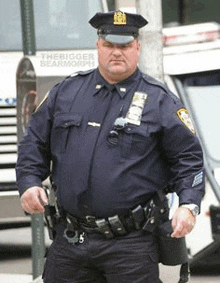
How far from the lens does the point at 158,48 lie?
23.2ft

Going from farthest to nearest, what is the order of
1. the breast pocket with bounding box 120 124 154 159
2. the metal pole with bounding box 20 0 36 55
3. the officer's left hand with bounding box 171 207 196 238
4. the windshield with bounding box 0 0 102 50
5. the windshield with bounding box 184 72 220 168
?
the windshield with bounding box 0 0 102 50 < the windshield with bounding box 184 72 220 168 < the metal pole with bounding box 20 0 36 55 < the breast pocket with bounding box 120 124 154 159 < the officer's left hand with bounding box 171 207 196 238

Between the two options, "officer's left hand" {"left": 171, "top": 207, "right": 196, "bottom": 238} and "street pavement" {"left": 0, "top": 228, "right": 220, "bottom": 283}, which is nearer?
"officer's left hand" {"left": 171, "top": 207, "right": 196, "bottom": 238}

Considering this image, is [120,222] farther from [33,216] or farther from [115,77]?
[33,216]

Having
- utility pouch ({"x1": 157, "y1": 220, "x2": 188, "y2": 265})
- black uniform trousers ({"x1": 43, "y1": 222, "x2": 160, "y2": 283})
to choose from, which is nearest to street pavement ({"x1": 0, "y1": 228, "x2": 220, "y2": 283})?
utility pouch ({"x1": 157, "y1": 220, "x2": 188, "y2": 265})

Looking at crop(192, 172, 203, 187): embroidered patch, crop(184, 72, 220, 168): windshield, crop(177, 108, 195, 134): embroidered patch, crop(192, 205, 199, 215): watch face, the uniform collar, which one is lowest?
crop(184, 72, 220, 168): windshield

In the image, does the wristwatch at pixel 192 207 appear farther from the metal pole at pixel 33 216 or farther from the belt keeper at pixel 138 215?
the metal pole at pixel 33 216

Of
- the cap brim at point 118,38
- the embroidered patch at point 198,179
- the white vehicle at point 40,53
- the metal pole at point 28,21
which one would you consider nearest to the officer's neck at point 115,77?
the cap brim at point 118,38

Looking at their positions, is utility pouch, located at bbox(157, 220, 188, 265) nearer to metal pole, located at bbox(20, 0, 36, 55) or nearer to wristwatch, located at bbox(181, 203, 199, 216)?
wristwatch, located at bbox(181, 203, 199, 216)

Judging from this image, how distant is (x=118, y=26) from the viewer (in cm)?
466

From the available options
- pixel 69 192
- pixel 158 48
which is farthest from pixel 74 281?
pixel 158 48

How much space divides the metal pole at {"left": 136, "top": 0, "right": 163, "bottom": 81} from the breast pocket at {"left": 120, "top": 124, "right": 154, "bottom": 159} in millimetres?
2458

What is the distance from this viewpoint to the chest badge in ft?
14.9

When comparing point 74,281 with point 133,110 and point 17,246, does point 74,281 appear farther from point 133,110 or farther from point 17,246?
point 17,246

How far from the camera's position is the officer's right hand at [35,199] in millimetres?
4566
